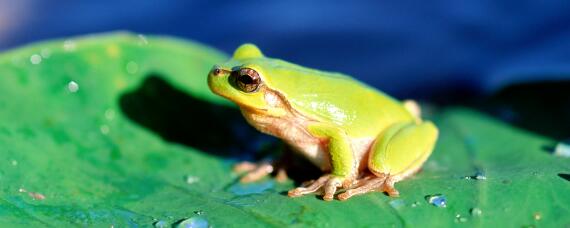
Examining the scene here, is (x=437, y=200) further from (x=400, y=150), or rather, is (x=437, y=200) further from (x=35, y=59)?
(x=35, y=59)

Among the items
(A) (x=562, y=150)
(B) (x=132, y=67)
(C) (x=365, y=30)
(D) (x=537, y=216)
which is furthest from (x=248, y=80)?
(C) (x=365, y=30)

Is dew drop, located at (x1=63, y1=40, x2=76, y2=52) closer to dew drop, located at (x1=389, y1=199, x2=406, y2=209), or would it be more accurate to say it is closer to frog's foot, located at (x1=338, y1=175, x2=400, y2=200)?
frog's foot, located at (x1=338, y1=175, x2=400, y2=200)

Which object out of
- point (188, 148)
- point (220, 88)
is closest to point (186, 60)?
point (188, 148)

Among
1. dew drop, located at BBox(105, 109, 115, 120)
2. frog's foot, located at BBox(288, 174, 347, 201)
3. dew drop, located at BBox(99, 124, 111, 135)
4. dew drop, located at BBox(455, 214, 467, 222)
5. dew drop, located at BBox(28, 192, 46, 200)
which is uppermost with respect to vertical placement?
dew drop, located at BBox(105, 109, 115, 120)

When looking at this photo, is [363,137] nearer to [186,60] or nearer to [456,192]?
[456,192]

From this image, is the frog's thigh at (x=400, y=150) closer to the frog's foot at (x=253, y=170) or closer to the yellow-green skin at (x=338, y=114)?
the yellow-green skin at (x=338, y=114)

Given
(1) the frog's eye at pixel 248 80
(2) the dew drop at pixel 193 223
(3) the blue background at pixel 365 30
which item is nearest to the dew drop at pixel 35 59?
(1) the frog's eye at pixel 248 80

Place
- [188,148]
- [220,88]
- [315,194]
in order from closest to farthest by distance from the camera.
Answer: [315,194] → [220,88] → [188,148]

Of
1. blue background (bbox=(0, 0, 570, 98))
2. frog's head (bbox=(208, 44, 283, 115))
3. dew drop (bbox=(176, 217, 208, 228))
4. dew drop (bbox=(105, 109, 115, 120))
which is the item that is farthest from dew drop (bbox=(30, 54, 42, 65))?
blue background (bbox=(0, 0, 570, 98))
